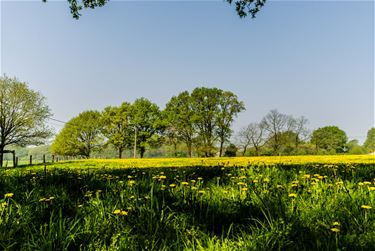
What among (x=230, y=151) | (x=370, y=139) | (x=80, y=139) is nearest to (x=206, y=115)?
(x=230, y=151)

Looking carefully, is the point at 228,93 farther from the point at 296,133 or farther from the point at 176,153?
the point at 296,133

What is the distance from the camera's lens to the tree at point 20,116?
39656 mm

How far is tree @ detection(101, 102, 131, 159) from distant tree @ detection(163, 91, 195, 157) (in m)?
9.96

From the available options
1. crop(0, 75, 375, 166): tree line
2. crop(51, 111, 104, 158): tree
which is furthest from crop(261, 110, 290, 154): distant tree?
crop(51, 111, 104, 158): tree

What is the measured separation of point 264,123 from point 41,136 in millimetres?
59637

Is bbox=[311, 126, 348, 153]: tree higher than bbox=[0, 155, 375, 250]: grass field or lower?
higher

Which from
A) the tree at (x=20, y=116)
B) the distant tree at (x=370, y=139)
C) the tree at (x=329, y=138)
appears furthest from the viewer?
the distant tree at (x=370, y=139)

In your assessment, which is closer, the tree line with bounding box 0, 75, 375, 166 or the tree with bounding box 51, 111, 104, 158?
the tree line with bounding box 0, 75, 375, 166

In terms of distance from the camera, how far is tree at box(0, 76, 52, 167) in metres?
39.7

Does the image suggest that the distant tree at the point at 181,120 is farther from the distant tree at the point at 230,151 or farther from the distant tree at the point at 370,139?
the distant tree at the point at 370,139

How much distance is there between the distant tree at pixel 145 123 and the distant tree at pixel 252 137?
26.5 metres

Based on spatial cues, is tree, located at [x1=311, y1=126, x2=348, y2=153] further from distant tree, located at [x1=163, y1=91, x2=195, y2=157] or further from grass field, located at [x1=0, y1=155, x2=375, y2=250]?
grass field, located at [x1=0, y1=155, x2=375, y2=250]

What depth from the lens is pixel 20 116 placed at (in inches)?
1591

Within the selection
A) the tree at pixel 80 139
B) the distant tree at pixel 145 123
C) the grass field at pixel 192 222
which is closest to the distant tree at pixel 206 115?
the distant tree at pixel 145 123
